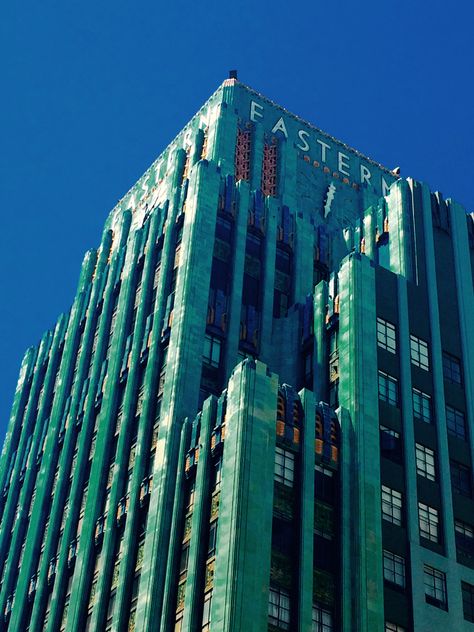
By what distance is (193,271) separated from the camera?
9394 cm

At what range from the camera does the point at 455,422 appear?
87125mm

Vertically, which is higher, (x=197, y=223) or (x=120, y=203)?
(x=120, y=203)

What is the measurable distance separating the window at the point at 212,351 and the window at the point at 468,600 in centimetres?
2457

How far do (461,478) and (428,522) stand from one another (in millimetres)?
5825

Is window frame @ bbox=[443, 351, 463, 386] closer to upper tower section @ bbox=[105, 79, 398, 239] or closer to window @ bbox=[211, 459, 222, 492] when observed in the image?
window @ bbox=[211, 459, 222, 492]

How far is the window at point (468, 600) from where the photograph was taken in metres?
76.5

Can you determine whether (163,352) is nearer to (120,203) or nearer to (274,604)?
(274,604)

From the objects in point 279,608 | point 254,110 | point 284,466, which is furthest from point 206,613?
point 254,110

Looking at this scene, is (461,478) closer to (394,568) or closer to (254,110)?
(394,568)

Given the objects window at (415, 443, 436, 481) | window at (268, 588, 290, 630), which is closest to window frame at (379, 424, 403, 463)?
window at (415, 443, 436, 481)

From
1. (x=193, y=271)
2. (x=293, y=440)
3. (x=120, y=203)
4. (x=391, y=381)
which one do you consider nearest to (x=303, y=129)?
(x=120, y=203)

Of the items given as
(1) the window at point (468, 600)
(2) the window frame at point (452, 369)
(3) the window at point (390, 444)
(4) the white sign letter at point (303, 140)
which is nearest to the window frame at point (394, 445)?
(3) the window at point (390, 444)

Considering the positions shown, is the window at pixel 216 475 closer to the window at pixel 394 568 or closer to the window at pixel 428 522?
the window at pixel 394 568

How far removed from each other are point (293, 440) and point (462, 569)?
1380cm
